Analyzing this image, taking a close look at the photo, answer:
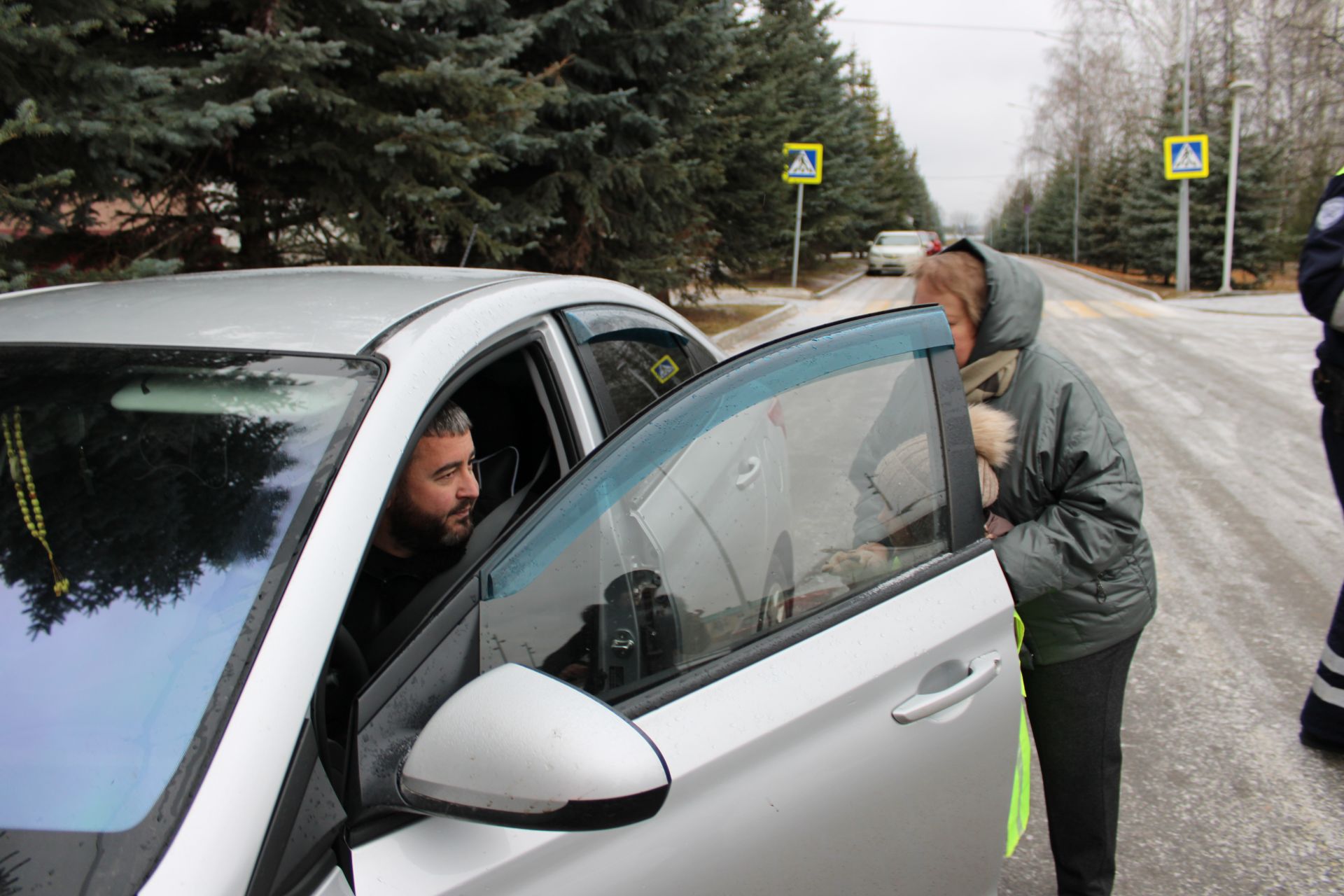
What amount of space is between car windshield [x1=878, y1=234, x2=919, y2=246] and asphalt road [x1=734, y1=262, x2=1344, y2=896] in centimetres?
2540

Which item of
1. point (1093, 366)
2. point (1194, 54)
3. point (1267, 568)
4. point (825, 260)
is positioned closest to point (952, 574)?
point (1267, 568)

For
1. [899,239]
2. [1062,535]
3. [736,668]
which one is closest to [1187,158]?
[899,239]

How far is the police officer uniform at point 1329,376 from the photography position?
115 inches

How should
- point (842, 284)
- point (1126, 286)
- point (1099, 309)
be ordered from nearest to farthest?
point (1099, 309) → point (842, 284) → point (1126, 286)

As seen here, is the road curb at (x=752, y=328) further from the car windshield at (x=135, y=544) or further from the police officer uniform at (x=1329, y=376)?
the car windshield at (x=135, y=544)

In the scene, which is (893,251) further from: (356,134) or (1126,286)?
(356,134)

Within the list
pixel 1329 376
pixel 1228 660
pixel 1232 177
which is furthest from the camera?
pixel 1232 177

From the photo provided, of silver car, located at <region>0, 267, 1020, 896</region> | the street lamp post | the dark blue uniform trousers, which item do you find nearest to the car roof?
silver car, located at <region>0, 267, 1020, 896</region>

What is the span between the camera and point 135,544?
1.37 metres

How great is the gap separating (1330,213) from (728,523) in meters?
2.45

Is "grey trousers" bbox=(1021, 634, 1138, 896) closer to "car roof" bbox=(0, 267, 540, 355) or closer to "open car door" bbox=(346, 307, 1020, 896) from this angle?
"open car door" bbox=(346, 307, 1020, 896)

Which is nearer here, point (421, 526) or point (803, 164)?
point (421, 526)

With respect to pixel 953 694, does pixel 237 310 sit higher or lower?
→ higher

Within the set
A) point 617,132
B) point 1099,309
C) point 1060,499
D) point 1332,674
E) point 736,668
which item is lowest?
point 1332,674
